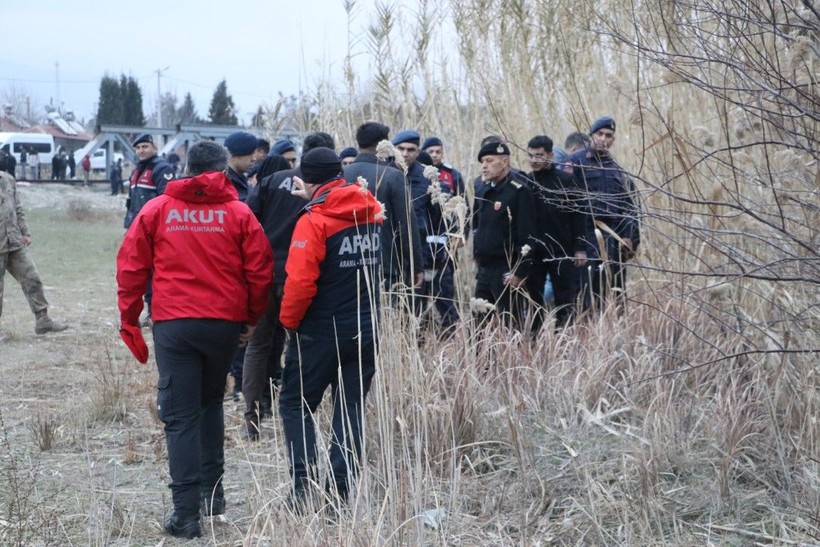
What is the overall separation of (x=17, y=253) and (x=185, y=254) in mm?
6453

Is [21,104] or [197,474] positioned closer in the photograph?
[197,474]

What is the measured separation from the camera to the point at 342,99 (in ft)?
33.0

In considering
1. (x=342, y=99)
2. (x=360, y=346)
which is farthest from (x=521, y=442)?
(x=342, y=99)

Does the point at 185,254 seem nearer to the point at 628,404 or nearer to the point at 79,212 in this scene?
the point at 628,404

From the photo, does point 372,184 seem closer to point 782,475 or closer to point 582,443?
point 582,443

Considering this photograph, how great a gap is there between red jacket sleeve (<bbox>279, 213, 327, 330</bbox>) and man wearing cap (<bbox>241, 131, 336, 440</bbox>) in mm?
1330

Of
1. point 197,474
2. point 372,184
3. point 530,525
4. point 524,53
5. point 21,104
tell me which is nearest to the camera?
point 530,525

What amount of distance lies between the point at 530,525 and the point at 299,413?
1.21m

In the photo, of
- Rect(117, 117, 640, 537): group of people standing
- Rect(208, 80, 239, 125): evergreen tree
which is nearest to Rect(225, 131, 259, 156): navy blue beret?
Rect(117, 117, 640, 537): group of people standing

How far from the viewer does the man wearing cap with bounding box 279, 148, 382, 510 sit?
4906mm

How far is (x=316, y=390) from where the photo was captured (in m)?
5.07

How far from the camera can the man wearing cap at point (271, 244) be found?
6469 millimetres

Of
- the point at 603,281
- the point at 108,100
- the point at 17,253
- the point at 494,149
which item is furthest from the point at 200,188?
the point at 108,100

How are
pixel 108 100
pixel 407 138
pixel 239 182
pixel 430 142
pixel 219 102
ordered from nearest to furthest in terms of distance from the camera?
1. pixel 239 182
2. pixel 407 138
3. pixel 430 142
4. pixel 219 102
5. pixel 108 100
